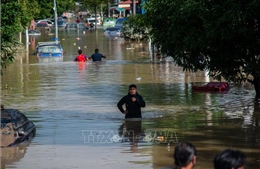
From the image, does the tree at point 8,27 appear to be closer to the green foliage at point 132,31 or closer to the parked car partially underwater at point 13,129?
the parked car partially underwater at point 13,129

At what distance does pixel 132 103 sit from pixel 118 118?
7.33 ft

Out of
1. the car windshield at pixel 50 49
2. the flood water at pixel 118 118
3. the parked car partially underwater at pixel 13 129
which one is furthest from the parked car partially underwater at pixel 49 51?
the parked car partially underwater at pixel 13 129

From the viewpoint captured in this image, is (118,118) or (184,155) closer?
(184,155)

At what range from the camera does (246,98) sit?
86.0 feet

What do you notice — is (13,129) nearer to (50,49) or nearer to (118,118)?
(118,118)

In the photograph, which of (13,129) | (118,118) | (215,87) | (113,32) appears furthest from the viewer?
(113,32)

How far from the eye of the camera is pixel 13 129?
54.6 ft

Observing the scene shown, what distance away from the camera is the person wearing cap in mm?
19062

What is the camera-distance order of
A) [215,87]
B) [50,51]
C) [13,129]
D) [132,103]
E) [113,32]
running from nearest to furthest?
[13,129] < [132,103] < [215,87] < [50,51] < [113,32]

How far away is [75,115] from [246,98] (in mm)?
6523

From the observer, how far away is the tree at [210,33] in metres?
20.2

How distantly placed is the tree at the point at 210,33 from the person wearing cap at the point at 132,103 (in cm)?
278

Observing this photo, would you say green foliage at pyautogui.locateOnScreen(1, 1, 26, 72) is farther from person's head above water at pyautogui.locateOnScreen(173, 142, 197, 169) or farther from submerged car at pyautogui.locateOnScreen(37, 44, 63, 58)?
submerged car at pyautogui.locateOnScreen(37, 44, 63, 58)

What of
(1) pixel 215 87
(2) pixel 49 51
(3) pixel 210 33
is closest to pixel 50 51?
(2) pixel 49 51
